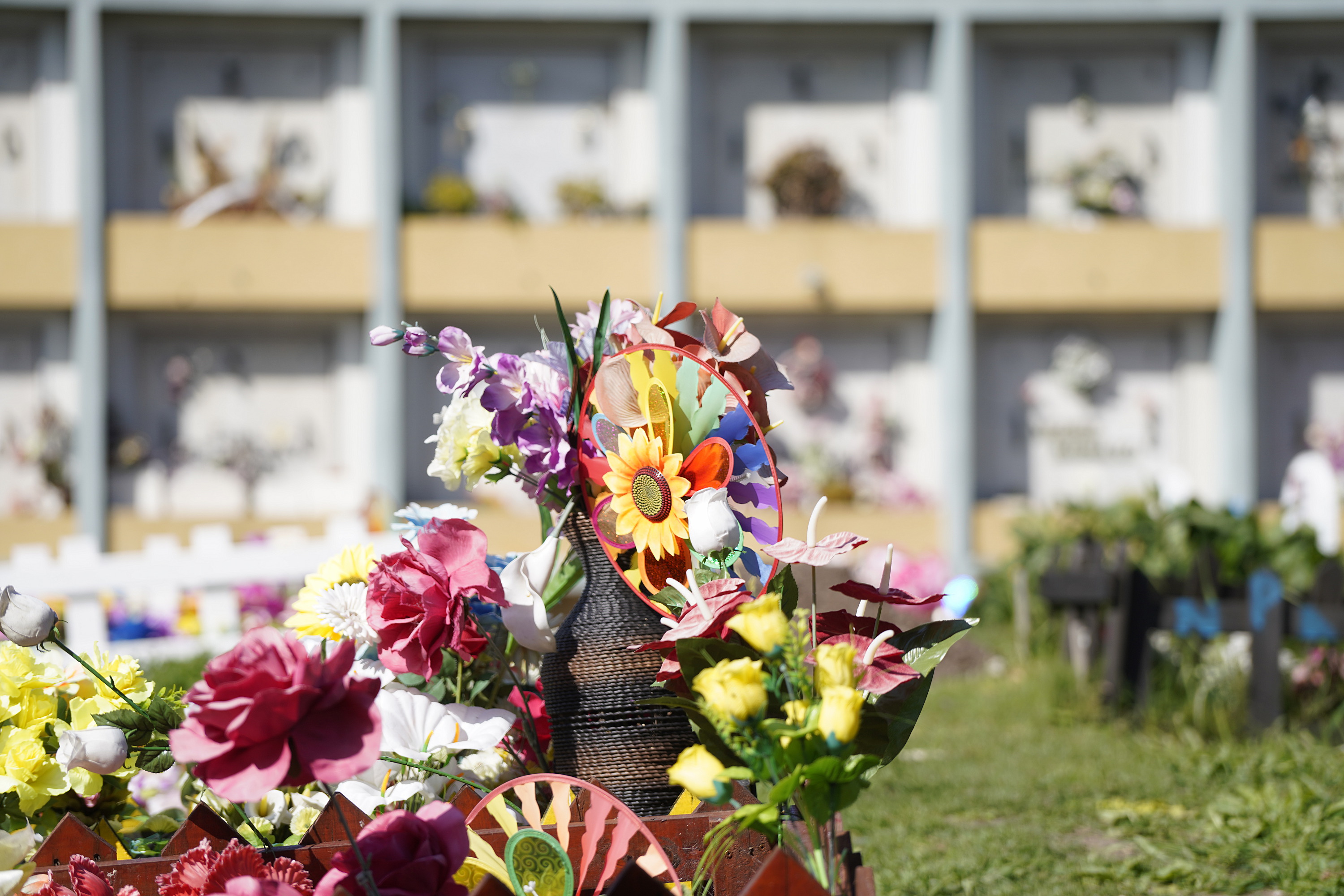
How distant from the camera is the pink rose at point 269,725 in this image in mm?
829

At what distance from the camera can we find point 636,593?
1.42 m

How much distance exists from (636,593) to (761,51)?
35.7 feet

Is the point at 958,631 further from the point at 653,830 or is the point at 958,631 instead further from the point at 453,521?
the point at 453,521

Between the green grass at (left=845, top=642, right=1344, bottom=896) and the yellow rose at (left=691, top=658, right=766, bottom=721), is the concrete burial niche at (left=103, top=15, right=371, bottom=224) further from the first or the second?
the yellow rose at (left=691, top=658, right=766, bottom=721)

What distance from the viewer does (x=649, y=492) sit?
1.35 meters

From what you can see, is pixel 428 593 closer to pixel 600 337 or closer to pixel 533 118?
pixel 600 337

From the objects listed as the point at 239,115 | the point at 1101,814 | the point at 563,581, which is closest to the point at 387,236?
the point at 239,115

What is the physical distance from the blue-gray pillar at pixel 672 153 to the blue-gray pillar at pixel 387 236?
7.81 feet

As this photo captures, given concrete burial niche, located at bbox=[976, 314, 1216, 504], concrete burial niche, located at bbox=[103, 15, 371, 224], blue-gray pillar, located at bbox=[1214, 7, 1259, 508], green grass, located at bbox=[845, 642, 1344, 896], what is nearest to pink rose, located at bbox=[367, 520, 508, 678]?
green grass, located at bbox=[845, 642, 1344, 896]

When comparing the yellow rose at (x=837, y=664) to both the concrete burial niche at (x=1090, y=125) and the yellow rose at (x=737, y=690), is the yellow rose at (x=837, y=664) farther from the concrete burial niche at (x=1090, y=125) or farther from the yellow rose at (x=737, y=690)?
the concrete burial niche at (x=1090, y=125)

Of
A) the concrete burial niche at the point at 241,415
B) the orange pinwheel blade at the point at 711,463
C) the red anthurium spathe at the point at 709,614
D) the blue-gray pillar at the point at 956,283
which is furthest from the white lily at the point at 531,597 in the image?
the concrete burial niche at the point at 241,415

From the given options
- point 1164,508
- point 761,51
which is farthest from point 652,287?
point 1164,508

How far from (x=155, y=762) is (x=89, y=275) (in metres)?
10.2

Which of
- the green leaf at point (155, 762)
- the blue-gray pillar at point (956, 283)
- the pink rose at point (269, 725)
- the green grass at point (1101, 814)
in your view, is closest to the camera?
the pink rose at point (269, 725)
